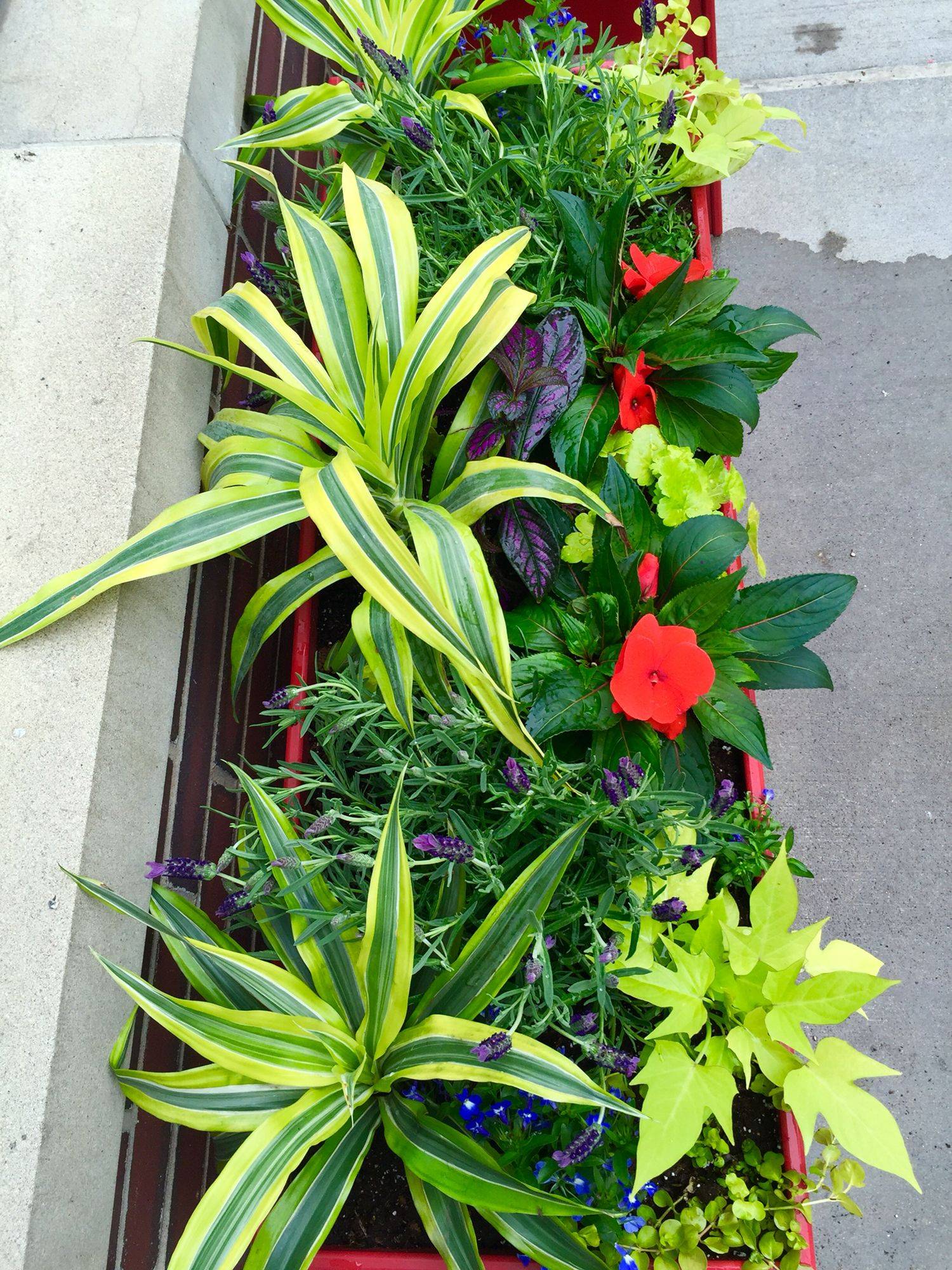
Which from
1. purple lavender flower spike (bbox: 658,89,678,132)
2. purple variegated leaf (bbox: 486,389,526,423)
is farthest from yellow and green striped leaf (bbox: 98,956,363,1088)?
purple lavender flower spike (bbox: 658,89,678,132)

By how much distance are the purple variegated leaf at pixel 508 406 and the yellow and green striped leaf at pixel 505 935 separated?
585 millimetres

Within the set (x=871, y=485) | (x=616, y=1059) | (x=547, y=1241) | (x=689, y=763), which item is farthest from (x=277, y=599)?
(x=871, y=485)

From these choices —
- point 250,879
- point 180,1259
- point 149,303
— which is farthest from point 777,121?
point 180,1259

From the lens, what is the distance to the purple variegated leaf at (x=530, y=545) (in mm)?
1188

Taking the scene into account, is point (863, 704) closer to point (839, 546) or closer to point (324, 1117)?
point (839, 546)

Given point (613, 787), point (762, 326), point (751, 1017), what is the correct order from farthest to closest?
point (762, 326)
point (751, 1017)
point (613, 787)

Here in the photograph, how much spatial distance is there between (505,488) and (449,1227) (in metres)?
0.87

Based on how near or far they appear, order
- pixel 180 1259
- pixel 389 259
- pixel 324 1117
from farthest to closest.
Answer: pixel 389 259 < pixel 324 1117 < pixel 180 1259

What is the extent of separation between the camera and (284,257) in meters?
1.40

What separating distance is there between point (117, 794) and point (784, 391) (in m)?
1.67

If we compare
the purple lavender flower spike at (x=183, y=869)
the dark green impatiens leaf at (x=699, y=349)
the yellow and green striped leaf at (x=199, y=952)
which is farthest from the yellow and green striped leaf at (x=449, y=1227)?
the dark green impatiens leaf at (x=699, y=349)

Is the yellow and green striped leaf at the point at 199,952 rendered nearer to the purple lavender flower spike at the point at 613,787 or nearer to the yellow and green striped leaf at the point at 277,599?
the yellow and green striped leaf at the point at 277,599

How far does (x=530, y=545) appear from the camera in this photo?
1.20m

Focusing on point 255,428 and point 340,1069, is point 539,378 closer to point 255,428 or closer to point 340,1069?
point 255,428
